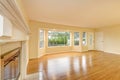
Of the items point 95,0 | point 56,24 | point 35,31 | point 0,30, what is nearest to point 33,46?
point 35,31

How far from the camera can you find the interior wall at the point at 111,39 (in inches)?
282

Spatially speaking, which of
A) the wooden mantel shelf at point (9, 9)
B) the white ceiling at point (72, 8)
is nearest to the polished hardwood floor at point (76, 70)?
the white ceiling at point (72, 8)

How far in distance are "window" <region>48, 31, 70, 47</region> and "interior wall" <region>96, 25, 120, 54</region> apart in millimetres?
3121

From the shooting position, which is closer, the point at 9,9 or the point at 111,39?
the point at 9,9

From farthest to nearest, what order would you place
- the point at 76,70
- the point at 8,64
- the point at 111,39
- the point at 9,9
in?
1. the point at 111,39
2. the point at 76,70
3. the point at 8,64
4. the point at 9,9

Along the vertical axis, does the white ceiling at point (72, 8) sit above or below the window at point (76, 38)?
above

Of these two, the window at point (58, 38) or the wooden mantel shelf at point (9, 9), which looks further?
the window at point (58, 38)

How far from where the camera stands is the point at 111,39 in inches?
299

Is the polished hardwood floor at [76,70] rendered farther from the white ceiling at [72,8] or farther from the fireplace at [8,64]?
the white ceiling at [72,8]

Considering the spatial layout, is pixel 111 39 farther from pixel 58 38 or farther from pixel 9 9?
pixel 9 9

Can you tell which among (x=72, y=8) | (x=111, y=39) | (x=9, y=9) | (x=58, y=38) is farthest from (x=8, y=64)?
(x=111, y=39)

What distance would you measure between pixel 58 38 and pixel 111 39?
422 centimetres

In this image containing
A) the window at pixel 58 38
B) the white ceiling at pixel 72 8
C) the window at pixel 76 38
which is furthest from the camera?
the window at pixel 76 38

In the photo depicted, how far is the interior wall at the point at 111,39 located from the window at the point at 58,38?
3.12 metres
